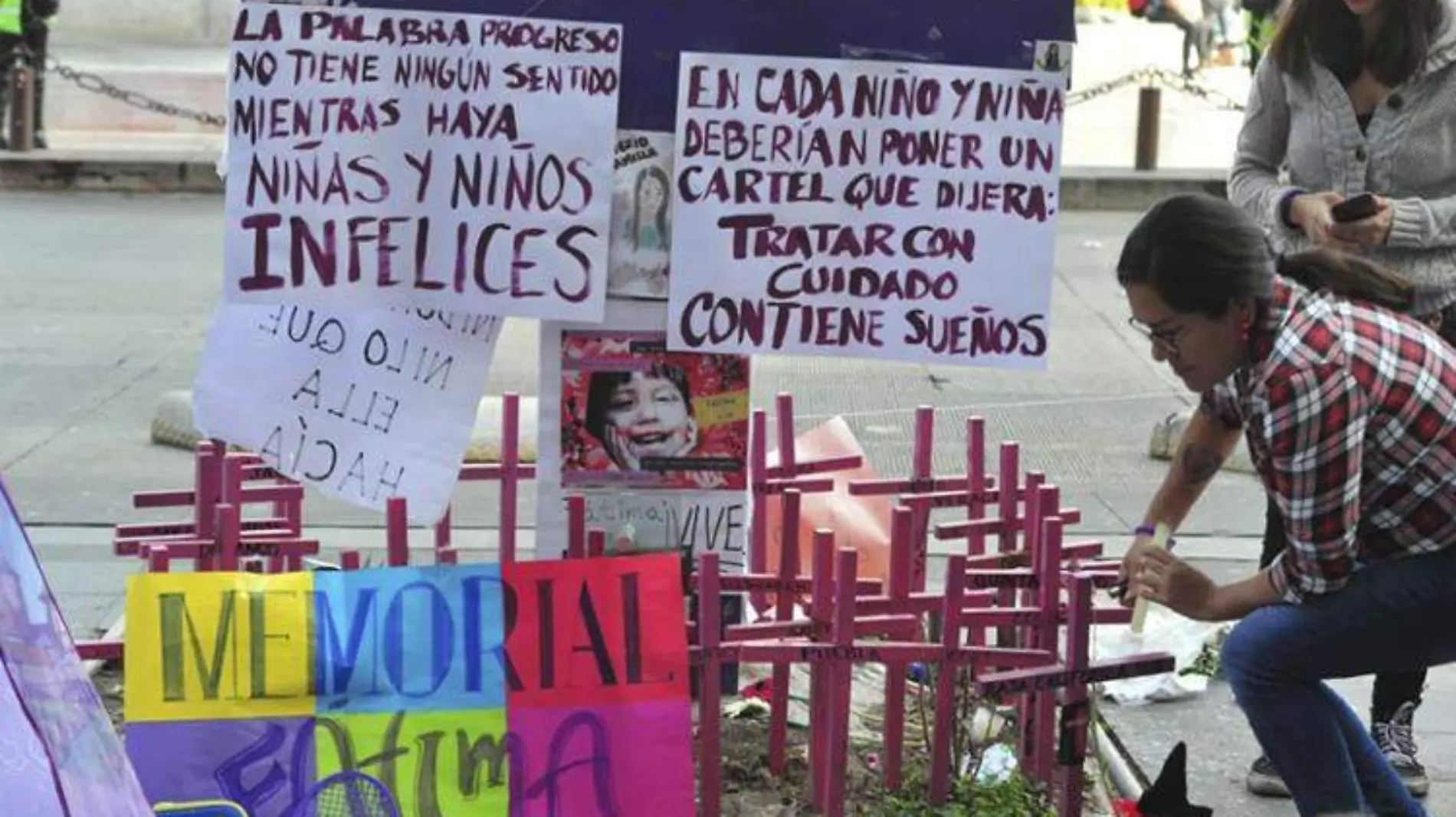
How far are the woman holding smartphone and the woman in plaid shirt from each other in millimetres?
565

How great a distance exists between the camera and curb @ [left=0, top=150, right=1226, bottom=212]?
14227mm

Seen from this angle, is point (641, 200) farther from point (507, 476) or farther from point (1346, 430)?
point (1346, 430)

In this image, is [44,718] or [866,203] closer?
[44,718]

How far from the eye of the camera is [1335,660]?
Result: 11.6 feet

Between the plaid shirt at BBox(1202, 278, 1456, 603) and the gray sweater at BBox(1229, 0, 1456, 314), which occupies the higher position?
the gray sweater at BBox(1229, 0, 1456, 314)

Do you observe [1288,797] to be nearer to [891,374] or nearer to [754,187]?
[754,187]

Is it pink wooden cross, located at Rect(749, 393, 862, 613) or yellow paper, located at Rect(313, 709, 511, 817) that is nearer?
yellow paper, located at Rect(313, 709, 511, 817)

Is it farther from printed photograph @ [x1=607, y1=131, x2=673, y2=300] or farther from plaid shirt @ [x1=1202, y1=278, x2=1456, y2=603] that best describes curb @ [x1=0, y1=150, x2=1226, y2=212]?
plaid shirt @ [x1=1202, y1=278, x2=1456, y2=603]

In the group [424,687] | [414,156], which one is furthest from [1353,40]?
[424,687]

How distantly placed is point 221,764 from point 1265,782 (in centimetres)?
199

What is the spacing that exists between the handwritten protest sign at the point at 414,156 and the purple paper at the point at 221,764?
2.48 feet

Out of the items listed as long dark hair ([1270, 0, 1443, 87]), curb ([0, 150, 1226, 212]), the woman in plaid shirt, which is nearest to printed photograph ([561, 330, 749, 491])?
the woman in plaid shirt

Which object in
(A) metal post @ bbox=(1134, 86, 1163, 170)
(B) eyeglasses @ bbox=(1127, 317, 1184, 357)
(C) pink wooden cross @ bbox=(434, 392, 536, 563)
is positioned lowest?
(C) pink wooden cross @ bbox=(434, 392, 536, 563)

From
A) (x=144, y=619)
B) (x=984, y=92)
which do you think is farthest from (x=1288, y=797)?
(x=144, y=619)
